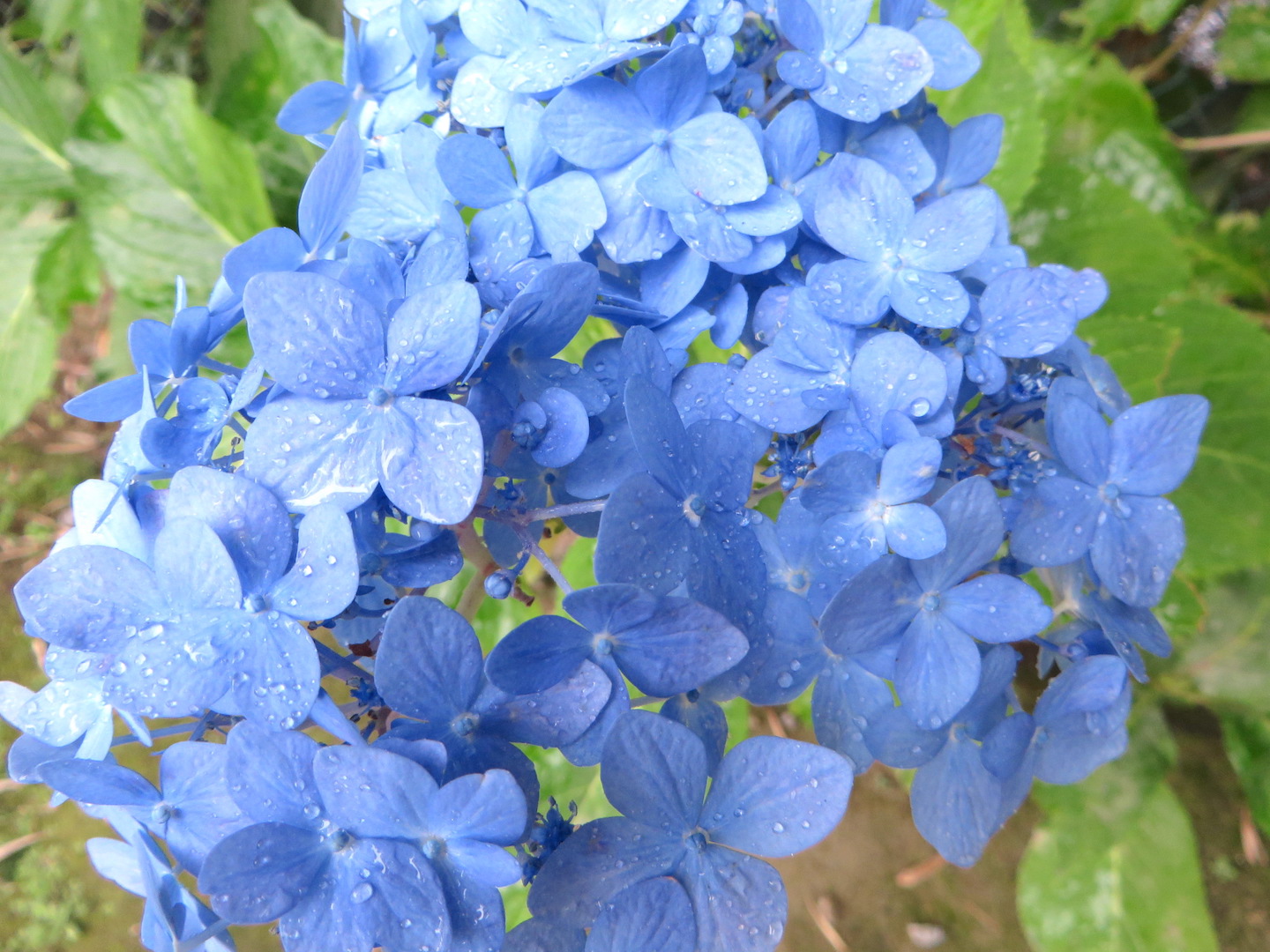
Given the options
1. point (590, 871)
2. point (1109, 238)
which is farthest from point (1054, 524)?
point (1109, 238)

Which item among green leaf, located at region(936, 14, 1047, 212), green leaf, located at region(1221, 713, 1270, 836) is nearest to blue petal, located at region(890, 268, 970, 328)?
green leaf, located at region(936, 14, 1047, 212)

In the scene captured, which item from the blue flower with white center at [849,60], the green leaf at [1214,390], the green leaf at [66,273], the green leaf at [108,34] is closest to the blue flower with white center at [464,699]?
the blue flower with white center at [849,60]

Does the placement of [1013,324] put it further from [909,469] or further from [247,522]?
[247,522]

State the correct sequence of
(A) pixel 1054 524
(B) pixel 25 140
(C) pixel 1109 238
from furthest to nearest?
(B) pixel 25 140, (C) pixel 1109 238, (A) pixel 1054 524

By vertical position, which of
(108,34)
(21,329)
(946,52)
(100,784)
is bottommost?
(21,329)

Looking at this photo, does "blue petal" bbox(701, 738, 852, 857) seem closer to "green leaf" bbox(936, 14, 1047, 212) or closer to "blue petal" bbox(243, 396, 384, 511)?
"blue petal" bbox(243, 396, 384, 511)

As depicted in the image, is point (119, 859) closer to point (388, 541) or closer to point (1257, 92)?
point (388, 541)

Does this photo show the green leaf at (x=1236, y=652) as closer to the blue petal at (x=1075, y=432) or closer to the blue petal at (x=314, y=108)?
the blue petal at (x=1075, y=432)
